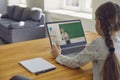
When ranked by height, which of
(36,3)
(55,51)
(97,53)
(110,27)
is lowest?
(36,3)

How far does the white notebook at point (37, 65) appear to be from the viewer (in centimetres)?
144

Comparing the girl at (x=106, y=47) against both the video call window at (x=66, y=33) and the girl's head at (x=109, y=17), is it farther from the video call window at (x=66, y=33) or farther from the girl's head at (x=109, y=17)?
the video call window at (x=66, y=33)

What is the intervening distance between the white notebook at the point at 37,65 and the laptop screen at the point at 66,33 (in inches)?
8.4

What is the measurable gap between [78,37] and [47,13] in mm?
3291

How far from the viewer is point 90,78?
1.39 metres

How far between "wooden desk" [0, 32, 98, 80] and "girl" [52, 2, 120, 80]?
143 mm

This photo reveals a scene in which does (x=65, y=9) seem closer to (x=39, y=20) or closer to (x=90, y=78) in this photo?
(x=39, y=20)

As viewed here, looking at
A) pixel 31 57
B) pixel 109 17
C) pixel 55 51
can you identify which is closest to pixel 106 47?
pixel 109 17

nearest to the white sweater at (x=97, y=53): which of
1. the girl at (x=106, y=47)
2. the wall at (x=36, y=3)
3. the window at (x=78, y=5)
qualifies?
the girl at (x=106, y=47)

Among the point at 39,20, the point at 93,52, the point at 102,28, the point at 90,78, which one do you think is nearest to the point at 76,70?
the point at 90,78

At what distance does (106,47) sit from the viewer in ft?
4.13

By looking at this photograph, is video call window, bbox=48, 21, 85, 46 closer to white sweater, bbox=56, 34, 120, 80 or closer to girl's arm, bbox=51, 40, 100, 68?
girl's arm, bbox=51, 40, 100, 68

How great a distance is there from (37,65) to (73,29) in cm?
50

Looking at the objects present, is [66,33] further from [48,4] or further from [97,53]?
[48,4]
